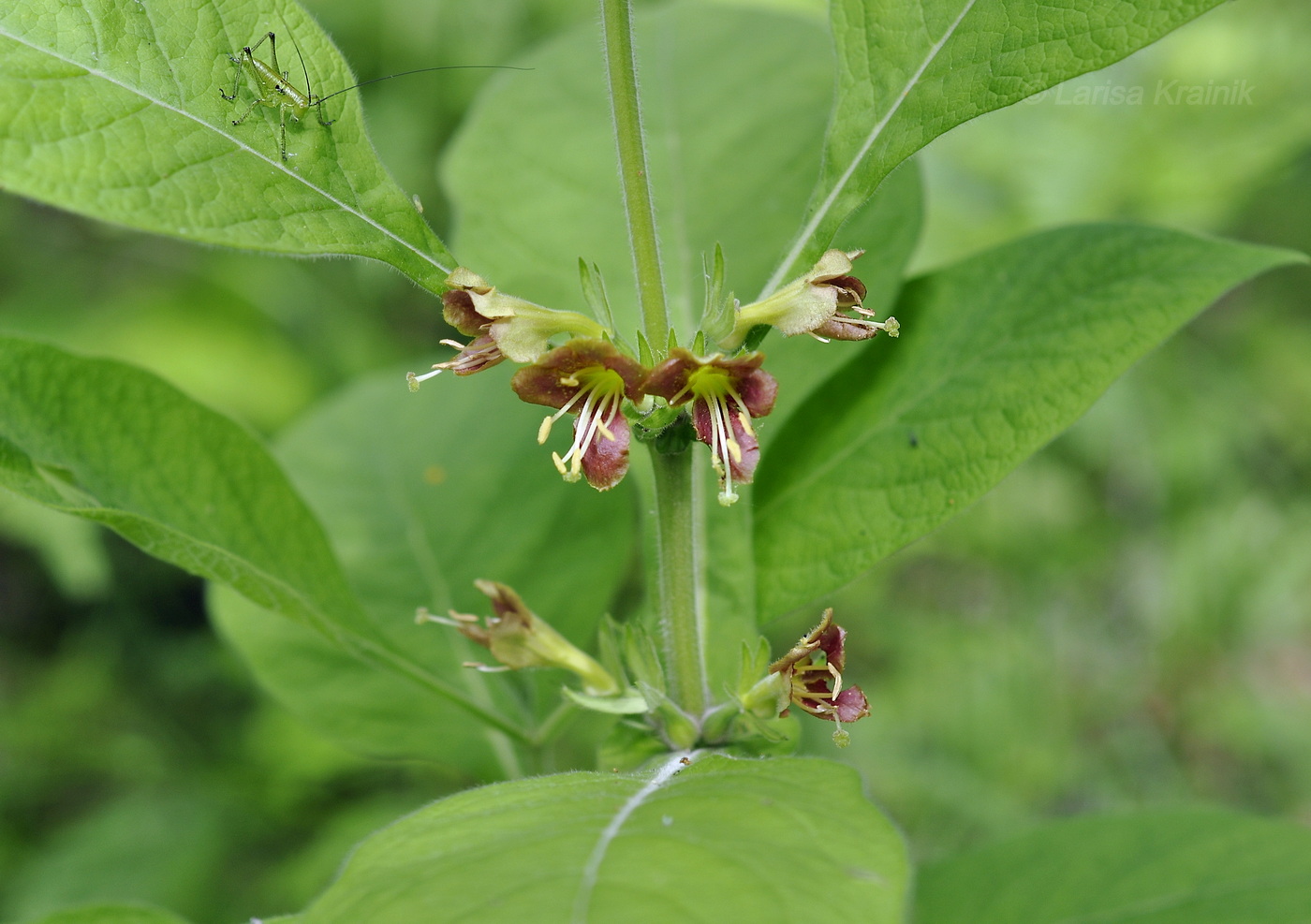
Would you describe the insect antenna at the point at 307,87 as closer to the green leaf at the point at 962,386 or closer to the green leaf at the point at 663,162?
the green leaf at the point at 663,162

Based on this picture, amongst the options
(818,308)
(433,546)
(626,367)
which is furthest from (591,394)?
(433,546)

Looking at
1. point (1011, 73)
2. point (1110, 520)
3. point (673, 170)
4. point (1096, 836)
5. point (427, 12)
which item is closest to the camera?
point (1011, 73)

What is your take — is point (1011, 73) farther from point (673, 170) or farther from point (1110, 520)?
point (1110, 520)

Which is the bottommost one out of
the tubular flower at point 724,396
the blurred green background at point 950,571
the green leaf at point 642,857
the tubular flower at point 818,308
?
the blurred green background at point 950,571

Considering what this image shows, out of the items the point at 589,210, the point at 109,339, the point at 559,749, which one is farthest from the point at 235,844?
the point at 589,210

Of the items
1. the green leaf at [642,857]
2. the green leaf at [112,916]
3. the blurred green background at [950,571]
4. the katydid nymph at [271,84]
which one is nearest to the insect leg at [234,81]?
the katydid nymph at [271,84]

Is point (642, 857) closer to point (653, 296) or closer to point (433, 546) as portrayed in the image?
point (653, 296)

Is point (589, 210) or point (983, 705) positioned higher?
point (589, 210)
